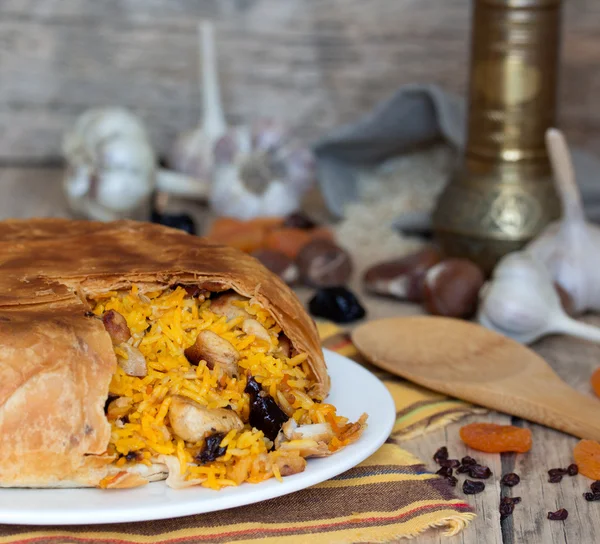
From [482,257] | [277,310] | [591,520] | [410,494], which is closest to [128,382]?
[277,310]

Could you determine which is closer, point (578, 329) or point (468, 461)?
point (468, 461)

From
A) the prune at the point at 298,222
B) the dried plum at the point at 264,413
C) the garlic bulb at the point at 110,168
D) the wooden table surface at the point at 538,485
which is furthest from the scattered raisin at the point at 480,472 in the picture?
the garlic bulb at the point at 110,168

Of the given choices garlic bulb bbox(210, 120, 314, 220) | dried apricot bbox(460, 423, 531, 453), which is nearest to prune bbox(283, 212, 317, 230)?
garlic bulb bbox(210, 120, 314, 220)

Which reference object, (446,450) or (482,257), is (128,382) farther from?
(482,257)

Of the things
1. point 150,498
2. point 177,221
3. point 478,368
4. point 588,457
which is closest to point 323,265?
point 177,221

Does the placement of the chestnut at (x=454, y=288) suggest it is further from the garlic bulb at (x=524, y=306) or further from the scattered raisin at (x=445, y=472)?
the scattered raisin at (x=445, y=472)

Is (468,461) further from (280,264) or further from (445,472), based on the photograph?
(280,264)

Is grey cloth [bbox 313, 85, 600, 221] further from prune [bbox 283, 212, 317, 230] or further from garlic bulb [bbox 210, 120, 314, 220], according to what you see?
prune [bbox 283, 212, 317, 230]
